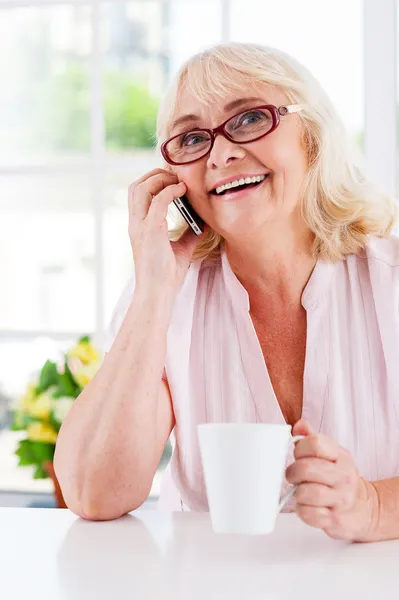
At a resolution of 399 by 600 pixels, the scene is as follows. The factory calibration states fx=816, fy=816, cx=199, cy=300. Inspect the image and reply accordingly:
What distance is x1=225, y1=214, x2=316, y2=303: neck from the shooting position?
1602mm

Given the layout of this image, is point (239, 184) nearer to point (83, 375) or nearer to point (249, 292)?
point (249, 292)

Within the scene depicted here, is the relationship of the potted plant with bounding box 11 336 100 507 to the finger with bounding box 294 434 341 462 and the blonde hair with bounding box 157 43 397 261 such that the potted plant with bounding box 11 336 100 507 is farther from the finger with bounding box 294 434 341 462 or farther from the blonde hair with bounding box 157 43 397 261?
the finger with bounding box 294 434 341 462

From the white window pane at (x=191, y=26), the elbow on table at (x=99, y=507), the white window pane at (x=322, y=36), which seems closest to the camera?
the elbow on table at (x=99, y=507)

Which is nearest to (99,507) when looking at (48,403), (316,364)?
(316,364)

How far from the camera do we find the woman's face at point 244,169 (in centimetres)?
151

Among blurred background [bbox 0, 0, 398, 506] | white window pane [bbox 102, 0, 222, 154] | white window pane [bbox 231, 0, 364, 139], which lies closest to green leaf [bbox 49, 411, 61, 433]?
blurred background [bbox 0, 0, 398, 506]

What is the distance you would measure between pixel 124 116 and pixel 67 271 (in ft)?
2.00

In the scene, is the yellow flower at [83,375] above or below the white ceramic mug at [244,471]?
below

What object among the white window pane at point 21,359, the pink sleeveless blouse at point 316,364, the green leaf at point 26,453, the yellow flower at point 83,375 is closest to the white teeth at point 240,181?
the pink sleeveless blouse at point 316,364

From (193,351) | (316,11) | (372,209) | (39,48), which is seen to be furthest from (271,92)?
(39,48)

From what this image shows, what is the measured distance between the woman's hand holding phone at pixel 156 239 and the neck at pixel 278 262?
0.35 ft

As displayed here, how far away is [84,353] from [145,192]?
1093mm

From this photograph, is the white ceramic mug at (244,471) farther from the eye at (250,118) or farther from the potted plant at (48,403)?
the potted plant at (48,403)

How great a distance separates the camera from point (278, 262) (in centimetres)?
163
